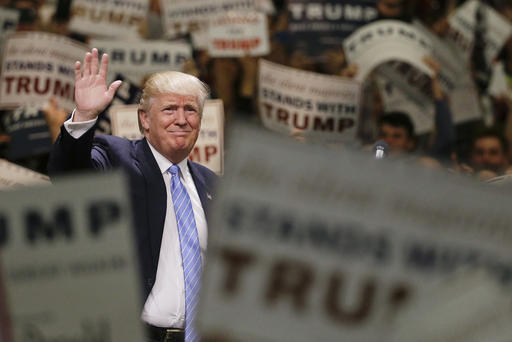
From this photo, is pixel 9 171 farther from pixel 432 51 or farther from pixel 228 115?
pixel 432 51

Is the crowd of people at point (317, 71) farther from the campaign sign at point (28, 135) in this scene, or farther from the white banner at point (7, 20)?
the campaign sign at point (28, 135)

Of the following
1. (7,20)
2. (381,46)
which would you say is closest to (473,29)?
(381,46)

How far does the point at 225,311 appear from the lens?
139 centimetres

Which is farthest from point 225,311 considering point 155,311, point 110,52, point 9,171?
point 110,52

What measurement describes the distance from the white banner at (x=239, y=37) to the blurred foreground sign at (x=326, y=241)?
163 inches

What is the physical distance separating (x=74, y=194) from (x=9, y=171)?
265cm

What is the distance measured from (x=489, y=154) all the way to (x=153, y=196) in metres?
2.68

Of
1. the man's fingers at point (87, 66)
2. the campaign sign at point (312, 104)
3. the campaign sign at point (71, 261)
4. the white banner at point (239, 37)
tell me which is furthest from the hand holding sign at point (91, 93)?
the white banner at point (239, 37)

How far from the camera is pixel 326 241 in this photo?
1418 mm

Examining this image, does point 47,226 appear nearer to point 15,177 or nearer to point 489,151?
point 15,177

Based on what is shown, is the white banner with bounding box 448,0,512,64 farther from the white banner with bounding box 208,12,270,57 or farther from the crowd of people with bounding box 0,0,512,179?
the white banner with bounding box 208,12,270,57

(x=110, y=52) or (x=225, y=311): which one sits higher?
(x=110, y=52)

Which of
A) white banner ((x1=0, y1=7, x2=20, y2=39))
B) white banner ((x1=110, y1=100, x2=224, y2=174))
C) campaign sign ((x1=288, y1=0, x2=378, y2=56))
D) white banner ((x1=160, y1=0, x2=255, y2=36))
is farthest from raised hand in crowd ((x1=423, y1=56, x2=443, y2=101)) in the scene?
white banner ((x1=0, y1=7, x2=20, y2=39))

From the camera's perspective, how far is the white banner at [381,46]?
17.5ft
